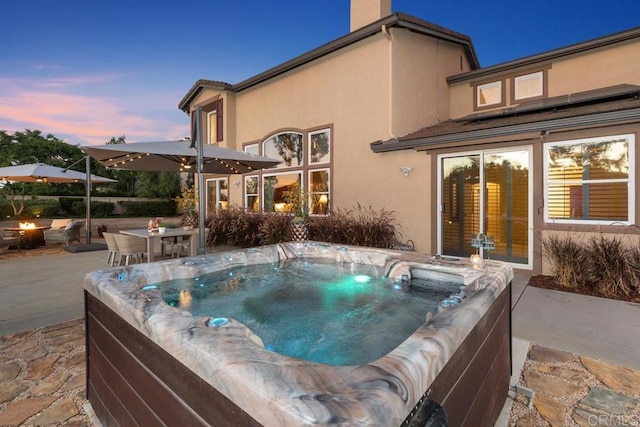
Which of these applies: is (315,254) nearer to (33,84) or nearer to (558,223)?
(558,223)

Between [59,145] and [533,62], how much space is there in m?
30.6

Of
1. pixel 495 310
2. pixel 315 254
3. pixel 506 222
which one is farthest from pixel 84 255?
pixel 506 222

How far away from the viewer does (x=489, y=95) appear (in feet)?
28.8

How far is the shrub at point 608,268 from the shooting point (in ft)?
14.8

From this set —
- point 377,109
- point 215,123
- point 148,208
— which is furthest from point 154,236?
point 148,208

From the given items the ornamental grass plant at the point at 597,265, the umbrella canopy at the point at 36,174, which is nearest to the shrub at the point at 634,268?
the ornamental grass plant at the point at 597,265

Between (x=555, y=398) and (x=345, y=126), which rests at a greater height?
(x=345, y=126)

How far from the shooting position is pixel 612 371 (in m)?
2.64

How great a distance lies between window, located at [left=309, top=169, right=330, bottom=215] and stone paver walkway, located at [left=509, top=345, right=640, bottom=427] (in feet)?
22.2

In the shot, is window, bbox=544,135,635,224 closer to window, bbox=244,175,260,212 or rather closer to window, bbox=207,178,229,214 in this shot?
window, bbox=244,175,260,212

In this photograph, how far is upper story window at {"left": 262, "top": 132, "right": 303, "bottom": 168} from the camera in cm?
1005

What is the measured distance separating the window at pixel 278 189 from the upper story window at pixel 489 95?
17.9ft

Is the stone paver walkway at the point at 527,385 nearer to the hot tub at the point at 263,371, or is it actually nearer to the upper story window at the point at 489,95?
the hot tub at the point at 263,371

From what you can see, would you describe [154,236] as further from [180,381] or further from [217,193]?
[217,193]
